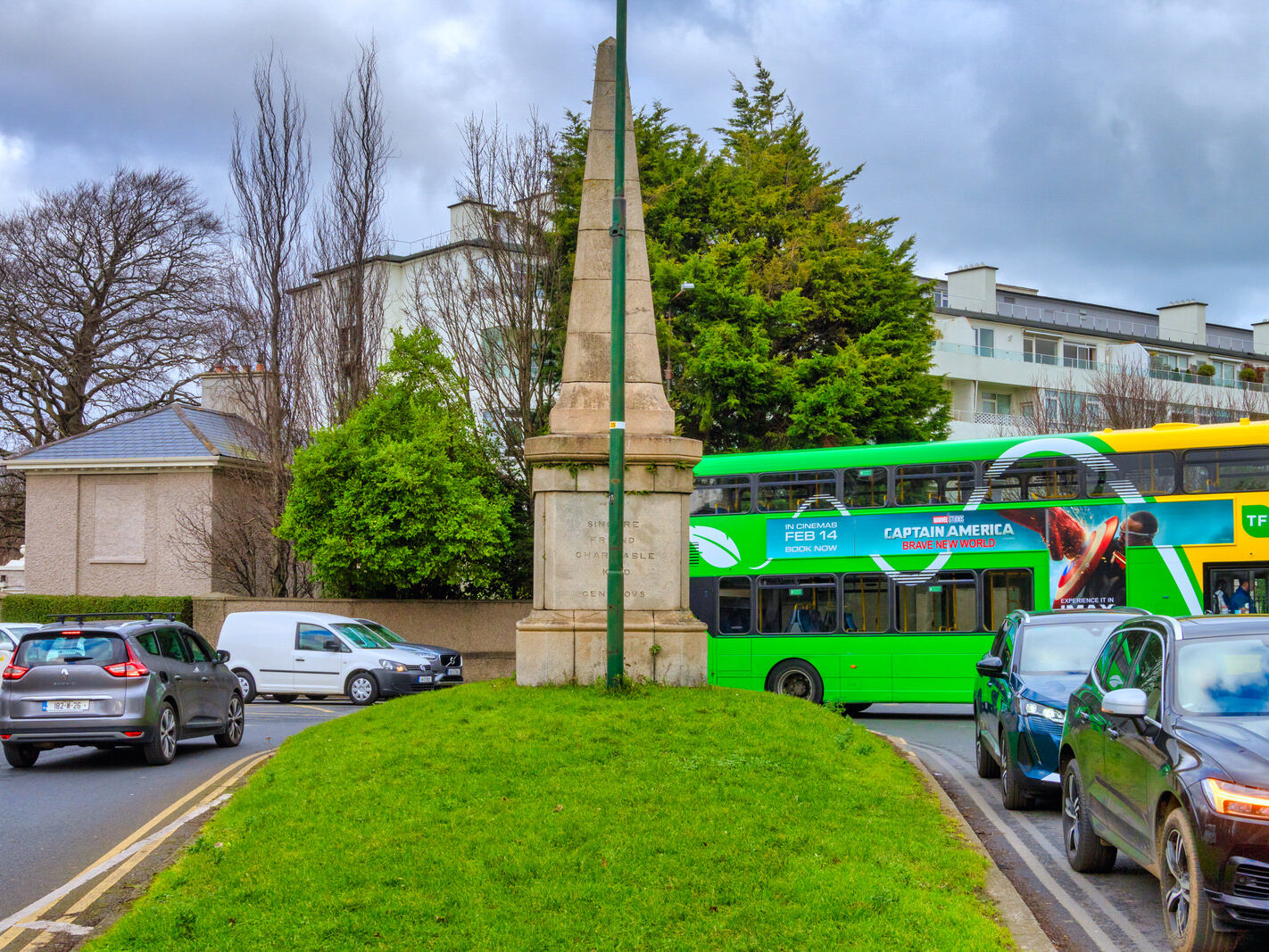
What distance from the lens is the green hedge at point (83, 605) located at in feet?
109

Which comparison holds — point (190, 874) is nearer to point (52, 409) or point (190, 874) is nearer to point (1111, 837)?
point (1111, 837)

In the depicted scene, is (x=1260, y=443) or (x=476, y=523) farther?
(x=476, y=523)

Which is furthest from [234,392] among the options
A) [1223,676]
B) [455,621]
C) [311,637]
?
[1223,676]

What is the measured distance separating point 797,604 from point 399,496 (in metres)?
11.2

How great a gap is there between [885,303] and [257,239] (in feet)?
57.1

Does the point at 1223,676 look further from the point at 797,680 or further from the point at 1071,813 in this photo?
the point at 797,680

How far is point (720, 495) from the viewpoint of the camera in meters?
21.4

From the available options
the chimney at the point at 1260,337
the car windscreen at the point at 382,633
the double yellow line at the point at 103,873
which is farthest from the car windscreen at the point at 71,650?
the chimney at the point at 1260,337

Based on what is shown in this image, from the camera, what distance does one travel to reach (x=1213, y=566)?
18.4 meters

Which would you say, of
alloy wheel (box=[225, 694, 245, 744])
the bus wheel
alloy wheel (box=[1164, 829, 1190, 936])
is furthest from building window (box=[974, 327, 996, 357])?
alloy wheel (box=[1164, 829, 1190, 936])

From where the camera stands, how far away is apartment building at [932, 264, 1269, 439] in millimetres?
43562

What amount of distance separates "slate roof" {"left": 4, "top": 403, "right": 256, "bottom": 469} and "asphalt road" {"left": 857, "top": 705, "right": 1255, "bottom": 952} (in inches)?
1079

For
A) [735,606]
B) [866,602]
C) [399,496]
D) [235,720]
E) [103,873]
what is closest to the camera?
[103,873]

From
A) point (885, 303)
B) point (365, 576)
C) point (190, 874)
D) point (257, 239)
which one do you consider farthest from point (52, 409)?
point (190, 874)
